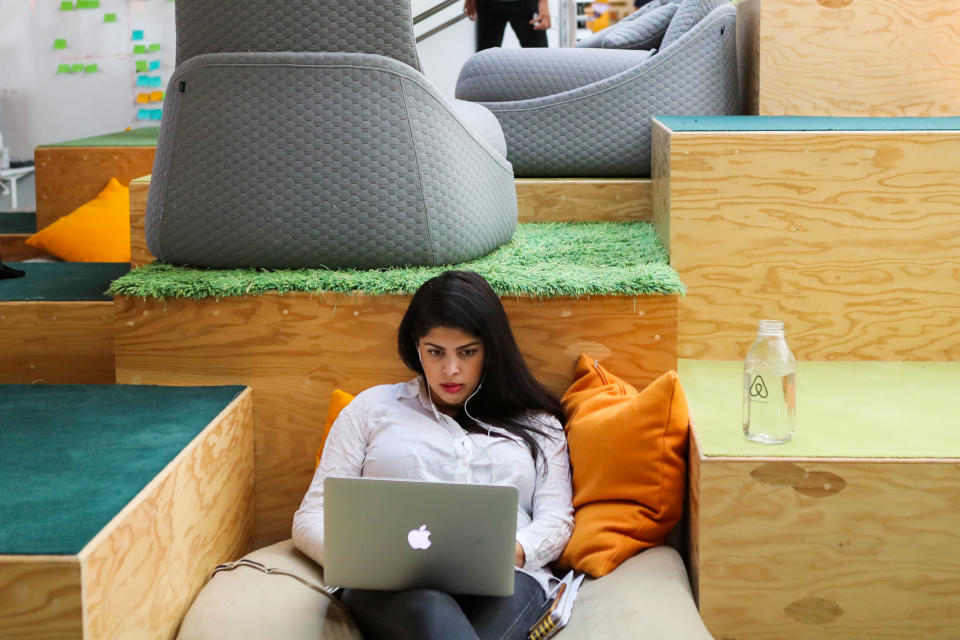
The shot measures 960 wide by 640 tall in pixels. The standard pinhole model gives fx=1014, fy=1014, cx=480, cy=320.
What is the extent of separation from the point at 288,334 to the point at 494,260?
51 centimetres

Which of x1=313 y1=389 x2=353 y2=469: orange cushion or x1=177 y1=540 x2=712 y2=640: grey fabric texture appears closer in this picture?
x1=177 y1=540 x2=712 y2=640: grey fabric texture

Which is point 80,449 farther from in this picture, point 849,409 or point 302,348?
point 849,409

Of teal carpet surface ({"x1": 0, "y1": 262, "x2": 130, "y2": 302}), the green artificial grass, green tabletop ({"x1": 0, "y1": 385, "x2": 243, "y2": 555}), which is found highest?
the green artificial grass

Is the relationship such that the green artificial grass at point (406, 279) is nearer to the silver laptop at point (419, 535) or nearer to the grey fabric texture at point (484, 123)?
the grey fabric texture at point (484, 123)

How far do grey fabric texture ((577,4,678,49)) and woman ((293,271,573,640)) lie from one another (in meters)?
2.02

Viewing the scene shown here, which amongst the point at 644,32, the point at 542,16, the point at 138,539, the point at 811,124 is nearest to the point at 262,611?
the point at 138,539

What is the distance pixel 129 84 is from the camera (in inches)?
253

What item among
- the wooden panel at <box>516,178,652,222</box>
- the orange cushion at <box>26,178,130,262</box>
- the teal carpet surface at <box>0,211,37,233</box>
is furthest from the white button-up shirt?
the teal carpet surface at <box>0,211,37,233</box>

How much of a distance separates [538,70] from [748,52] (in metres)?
0.69

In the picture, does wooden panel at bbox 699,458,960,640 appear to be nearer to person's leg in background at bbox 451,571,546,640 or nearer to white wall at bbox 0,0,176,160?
person's leg in background at bbox 451,571,546,640

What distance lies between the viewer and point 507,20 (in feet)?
16.5

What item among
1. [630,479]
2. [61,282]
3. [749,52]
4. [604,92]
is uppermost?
[749,52]

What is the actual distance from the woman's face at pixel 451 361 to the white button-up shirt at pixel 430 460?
52 millimetres

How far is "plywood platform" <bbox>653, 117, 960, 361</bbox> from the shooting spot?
2.30 metres
